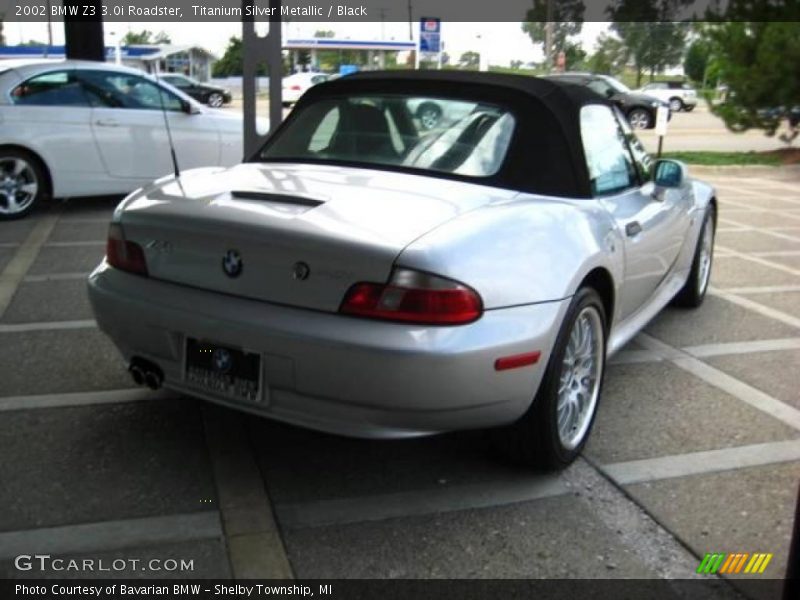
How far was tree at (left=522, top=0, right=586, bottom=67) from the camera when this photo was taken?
31.9 meters

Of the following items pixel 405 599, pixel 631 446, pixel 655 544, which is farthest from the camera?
pixel 631 446

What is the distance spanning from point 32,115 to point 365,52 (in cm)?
4751

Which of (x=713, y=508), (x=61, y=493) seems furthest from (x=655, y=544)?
(x=61, y=493)

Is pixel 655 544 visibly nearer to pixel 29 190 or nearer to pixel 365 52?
pixel 29 190

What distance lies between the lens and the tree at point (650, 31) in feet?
105

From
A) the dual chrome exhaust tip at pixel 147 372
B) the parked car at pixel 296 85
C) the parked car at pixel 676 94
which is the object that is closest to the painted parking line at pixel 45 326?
the dual chrome exhaust tip at pixel 147 372

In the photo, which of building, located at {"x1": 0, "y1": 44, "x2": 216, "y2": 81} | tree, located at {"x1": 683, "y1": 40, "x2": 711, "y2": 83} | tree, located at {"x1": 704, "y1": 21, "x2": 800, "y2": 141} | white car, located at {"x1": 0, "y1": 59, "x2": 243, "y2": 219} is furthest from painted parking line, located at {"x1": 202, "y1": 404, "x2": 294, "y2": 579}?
building, located at {"x1": 0, "y1": 44, "x2": 216, "y2": 81}

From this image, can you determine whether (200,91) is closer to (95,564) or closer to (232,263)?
(232,263)

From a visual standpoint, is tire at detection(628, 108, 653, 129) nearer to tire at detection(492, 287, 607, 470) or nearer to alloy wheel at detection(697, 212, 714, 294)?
alloy wheel at detection(697, 212, 714, 294)

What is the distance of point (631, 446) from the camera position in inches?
139

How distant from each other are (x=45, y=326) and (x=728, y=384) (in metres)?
3.86

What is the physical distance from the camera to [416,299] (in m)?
2.63

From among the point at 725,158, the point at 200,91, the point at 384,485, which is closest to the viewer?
the point at 384,485

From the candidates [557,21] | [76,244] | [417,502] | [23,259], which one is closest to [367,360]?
[417,502]
